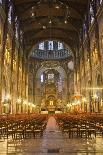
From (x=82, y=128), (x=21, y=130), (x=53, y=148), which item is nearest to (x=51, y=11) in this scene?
(x=82, y=128)

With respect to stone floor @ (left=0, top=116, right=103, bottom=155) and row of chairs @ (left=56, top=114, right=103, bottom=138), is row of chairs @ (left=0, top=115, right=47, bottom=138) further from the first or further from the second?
stone floor @ (left=0, top=116, right=103, bottom=155)

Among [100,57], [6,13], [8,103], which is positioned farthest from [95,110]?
[6,13]

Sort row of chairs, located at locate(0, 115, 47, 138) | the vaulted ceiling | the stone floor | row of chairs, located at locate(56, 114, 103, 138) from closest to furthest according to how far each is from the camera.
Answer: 1. the stone floor
2. row of chairs, located at locate(0, 115, 47, 138)
3. row of chairs, located at locate(56, 114, 103, 138)
4. the vaulted ceiling

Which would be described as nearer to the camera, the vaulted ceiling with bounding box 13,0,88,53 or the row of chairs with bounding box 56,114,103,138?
the row of chairs with bounding box 56,114,103,138

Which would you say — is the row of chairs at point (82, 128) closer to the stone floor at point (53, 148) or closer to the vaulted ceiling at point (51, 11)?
the stone floor at point (53, 148)

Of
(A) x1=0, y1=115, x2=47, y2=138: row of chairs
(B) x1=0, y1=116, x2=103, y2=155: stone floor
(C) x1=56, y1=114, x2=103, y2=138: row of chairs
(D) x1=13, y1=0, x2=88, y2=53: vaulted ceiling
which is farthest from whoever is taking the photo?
(D) x1=13, y1=0, x2=88, y2=53: vaulted ceiling

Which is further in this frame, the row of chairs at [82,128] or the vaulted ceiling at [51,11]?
the vaulted ceiling at [51,11]

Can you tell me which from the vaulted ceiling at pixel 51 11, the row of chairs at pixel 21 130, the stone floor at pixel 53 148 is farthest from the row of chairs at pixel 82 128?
the vaulted ceiling at pixel 51 11

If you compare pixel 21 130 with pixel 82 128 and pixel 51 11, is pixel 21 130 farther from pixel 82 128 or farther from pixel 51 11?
pixel 51 11

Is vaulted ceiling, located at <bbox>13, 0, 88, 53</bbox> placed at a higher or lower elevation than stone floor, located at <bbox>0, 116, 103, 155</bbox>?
higher

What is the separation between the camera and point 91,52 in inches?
1547

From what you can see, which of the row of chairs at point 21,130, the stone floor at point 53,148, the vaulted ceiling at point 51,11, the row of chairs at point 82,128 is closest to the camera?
the stone floor at point 53,148

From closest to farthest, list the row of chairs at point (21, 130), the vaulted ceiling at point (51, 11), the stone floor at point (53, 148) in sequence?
the stone floor at point (53, 148) < the row of chairs at point (21, 130) < the vaulted ceiling at point (51, 11)

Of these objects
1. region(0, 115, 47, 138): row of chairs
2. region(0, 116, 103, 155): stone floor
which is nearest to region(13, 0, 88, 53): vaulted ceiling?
region(0, 115, 47, 138): row of chairs
